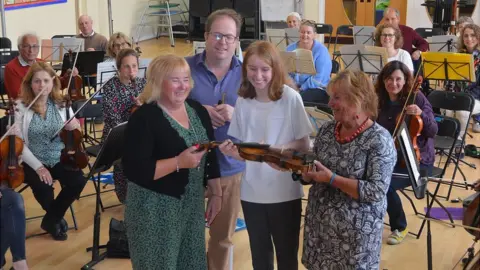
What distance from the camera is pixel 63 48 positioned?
27.0ft

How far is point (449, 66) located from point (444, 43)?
2.19 meters

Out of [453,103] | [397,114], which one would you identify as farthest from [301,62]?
[397,114]

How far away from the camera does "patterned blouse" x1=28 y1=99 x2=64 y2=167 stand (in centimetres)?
495

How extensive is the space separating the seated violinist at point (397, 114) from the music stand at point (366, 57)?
2.20 meters

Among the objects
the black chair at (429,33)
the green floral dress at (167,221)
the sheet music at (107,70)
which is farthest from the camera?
the black chair at (429,33)

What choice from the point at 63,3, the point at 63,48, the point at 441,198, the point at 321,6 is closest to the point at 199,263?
the point at 441,198

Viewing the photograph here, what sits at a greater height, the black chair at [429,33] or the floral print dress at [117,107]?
the black chair at [429,33]

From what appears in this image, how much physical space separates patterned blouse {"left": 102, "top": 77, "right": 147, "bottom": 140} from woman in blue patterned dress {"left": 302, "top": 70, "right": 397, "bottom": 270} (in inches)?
93.4

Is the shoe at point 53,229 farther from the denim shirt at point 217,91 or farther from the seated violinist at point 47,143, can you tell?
the denim shirt at point 217,91

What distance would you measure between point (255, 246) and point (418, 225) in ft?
7.70

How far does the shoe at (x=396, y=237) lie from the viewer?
4887mm

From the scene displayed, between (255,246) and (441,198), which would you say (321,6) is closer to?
(441,198)

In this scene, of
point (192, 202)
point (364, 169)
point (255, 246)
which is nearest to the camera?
point (364, 169)

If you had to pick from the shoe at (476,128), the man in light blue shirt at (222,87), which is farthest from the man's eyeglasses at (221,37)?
the shoe at (476,128)
